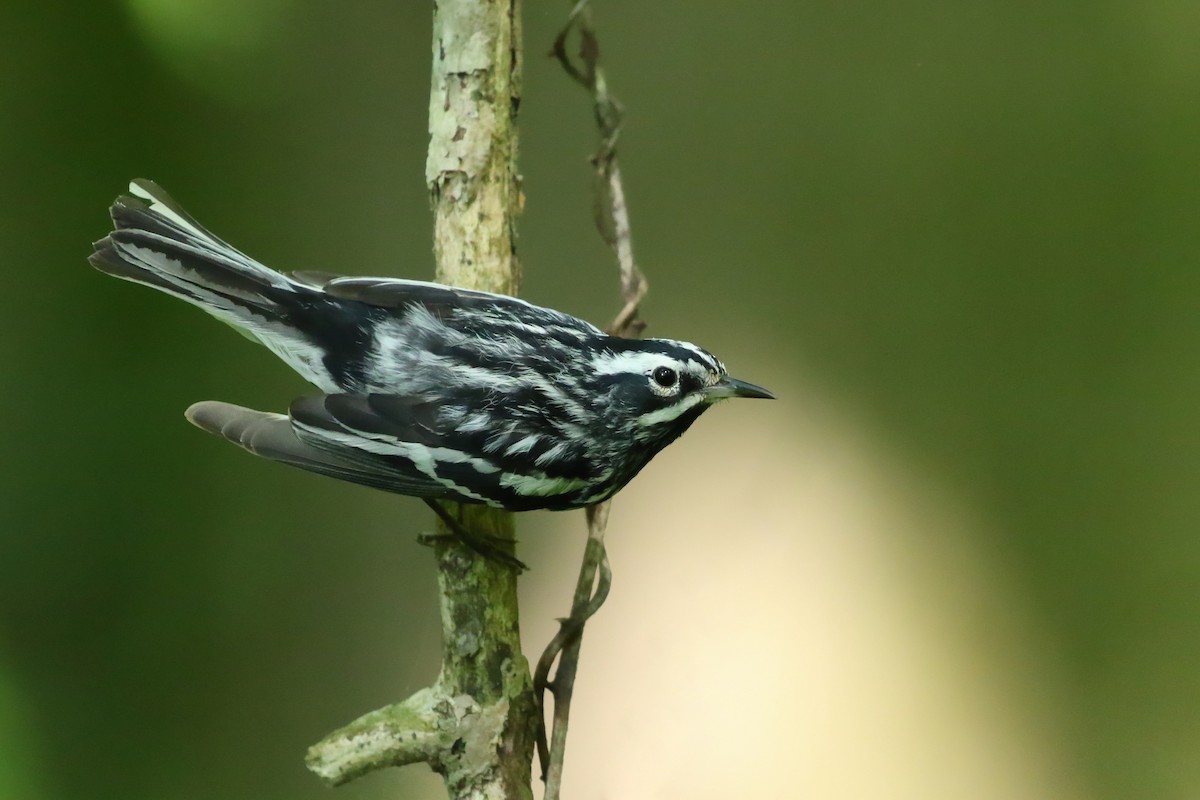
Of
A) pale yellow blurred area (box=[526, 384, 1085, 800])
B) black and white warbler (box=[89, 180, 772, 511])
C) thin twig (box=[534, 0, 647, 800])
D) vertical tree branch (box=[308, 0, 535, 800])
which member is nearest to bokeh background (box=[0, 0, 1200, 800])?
pale yellow blurred area (box=[526, 384, 1085, 800])

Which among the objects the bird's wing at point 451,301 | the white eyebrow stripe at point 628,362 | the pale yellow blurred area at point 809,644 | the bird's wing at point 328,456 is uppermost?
the bird's wing at point 451,301


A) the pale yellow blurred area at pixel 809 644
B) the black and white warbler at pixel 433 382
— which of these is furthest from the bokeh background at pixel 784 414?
the black and white warbler at pixel 433 382

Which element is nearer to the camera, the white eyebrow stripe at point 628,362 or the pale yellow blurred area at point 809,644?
the white eyebrow stripe at point 628,362

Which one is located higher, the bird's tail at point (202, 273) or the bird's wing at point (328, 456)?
the bird's tail at point (202, 273)

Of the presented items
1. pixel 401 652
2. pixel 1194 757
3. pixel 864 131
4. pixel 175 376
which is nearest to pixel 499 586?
pixel 401 652

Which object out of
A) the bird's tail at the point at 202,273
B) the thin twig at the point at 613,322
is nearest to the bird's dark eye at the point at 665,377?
the thin twig at the point at 613,322

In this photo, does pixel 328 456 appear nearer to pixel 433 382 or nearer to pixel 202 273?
pixel 433 382

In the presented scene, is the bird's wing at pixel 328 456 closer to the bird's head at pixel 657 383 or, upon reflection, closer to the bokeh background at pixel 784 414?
the bird's head at pixel 657 383

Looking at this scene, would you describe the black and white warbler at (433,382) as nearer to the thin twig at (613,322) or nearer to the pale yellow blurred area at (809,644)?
the thin twig at (613,322)

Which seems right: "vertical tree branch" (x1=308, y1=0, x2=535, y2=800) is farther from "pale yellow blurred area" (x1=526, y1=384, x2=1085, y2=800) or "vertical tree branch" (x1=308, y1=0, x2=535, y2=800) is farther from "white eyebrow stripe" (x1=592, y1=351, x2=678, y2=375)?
"pale yellow blurred area" (x1=526, y1=384, x2=1085, y2=800)
